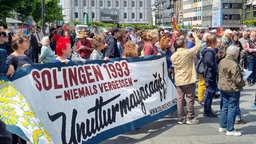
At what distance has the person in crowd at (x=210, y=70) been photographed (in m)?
7.27

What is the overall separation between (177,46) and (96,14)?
133684 mm

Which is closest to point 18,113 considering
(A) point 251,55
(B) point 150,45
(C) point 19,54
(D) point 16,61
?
(D) point 16,61

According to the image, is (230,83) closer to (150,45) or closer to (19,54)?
(150,45)

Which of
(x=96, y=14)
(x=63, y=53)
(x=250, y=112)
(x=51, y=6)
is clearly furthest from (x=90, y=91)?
(x=96, y=14)

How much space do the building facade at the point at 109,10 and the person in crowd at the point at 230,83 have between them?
427ft

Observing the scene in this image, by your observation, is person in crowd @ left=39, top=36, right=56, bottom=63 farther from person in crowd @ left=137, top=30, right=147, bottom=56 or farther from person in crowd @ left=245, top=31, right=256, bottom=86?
person in crowd @ left=245, top=31, right=256, bottom=86

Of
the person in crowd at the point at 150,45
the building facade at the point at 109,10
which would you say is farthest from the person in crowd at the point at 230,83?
the building facade at the point at 109,10

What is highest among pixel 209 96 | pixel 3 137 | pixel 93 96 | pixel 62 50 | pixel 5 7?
pixel 5 7

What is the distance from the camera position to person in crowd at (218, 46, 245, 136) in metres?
5.91

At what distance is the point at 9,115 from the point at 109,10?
138m

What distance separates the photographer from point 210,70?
7.49m

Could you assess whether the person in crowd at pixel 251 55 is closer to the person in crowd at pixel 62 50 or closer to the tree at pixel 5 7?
the person in crowd at pixel 62 50

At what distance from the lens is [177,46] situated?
6660 millimetres

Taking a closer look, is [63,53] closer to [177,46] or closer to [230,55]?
[177,46]
